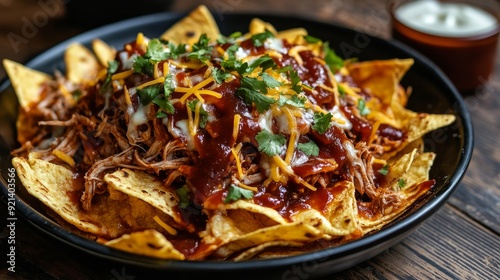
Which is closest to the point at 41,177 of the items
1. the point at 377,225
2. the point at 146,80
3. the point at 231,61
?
the point at 146,80

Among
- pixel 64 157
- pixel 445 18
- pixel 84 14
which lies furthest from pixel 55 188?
pixel 445 18

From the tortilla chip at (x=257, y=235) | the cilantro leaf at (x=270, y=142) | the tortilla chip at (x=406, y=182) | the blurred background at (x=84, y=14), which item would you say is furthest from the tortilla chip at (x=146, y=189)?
the blurred background at (x=84, y=14)

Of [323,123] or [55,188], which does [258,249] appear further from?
A: [55,188]

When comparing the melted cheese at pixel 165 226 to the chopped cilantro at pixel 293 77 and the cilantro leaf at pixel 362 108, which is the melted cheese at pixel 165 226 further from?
the cilantro leaf at pixel 362 108

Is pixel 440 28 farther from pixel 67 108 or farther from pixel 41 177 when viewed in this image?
pixel 41 177

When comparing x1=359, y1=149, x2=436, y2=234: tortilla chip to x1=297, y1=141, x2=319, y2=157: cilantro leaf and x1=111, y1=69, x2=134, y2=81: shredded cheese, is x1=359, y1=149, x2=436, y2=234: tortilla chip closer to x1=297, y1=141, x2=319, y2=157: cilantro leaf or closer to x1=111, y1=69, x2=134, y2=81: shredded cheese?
x1=297, y1=141, x2=319, y2=157: cilantro leaf
